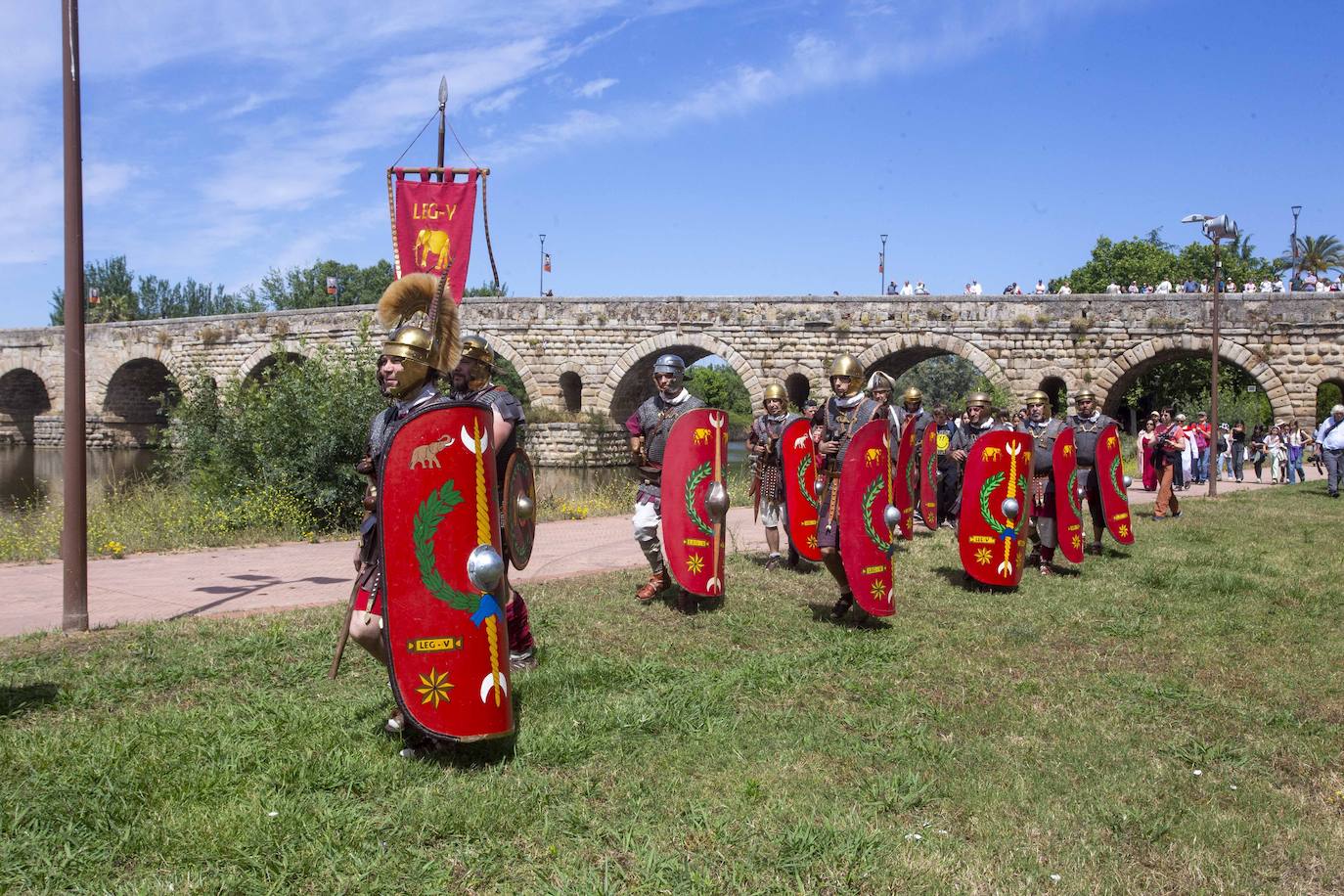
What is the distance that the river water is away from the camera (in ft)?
57.4

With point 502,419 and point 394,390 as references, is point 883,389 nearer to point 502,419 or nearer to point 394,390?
point 502,419

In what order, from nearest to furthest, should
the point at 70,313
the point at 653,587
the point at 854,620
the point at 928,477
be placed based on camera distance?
the point at 70,313 → the point at 854,620 → the point at 653,587 → the point at 928,477

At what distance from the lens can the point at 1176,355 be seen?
80.2ft

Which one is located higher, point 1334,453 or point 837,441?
point 837,441

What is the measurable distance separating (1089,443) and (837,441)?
12.4 feet

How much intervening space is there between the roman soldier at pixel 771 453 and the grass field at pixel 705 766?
2.01 meters

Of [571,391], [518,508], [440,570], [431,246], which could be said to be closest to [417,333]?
[440,570]

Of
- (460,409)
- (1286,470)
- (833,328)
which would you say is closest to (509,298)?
(833,328)

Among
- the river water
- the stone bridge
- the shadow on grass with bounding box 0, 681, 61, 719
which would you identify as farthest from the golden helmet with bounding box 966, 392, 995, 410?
the stone bridge

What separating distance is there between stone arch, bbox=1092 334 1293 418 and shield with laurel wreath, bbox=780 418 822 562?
18.0 meters

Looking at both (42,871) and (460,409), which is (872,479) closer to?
(460,409)

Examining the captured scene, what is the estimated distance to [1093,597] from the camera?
6879mm

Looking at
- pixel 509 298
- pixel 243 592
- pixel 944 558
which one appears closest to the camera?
pixel 243 592

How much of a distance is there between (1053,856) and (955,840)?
0.26 metres
